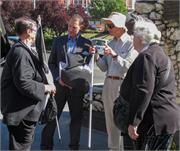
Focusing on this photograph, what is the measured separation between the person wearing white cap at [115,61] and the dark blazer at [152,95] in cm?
162

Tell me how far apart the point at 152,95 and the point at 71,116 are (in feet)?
8.06

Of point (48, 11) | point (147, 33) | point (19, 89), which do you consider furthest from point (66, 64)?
point (48, 11)

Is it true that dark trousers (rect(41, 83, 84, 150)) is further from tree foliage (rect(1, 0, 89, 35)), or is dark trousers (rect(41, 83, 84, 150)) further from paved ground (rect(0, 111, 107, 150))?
tree foliage (rect(1, 0, 89, 35))

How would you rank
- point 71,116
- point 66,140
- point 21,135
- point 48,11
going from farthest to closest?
1. point 48,11
2. point 66,140
3. point 71,116
4. point 21,135

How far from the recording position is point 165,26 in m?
7.69

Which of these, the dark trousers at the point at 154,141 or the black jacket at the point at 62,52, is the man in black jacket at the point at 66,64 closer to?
the black jacket at the point at 62,52

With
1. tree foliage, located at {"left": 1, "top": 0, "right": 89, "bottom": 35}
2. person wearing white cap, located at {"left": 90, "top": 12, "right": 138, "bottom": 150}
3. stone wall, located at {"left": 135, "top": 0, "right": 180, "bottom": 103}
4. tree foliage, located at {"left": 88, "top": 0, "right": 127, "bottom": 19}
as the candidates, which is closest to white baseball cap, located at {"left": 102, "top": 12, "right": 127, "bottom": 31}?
person wearing white cap, located at {"left": 90, "top": 12, "right": 138, "bottom": 150}

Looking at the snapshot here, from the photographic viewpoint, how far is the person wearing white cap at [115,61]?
5941mm

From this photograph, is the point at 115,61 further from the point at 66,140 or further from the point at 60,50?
the point at 66,140

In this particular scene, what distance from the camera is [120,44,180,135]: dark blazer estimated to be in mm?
4125

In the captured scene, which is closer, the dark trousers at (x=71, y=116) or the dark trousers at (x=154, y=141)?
the dark trousers at (x=154, y=141)

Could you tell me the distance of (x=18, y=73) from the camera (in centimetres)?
477

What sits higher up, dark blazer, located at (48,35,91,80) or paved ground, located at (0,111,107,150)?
dark blazer, located at (48,35,91,80)

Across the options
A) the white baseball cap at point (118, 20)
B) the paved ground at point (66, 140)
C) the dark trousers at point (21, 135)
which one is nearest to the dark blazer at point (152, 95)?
Result: the dark trousers at point (21, 135)
